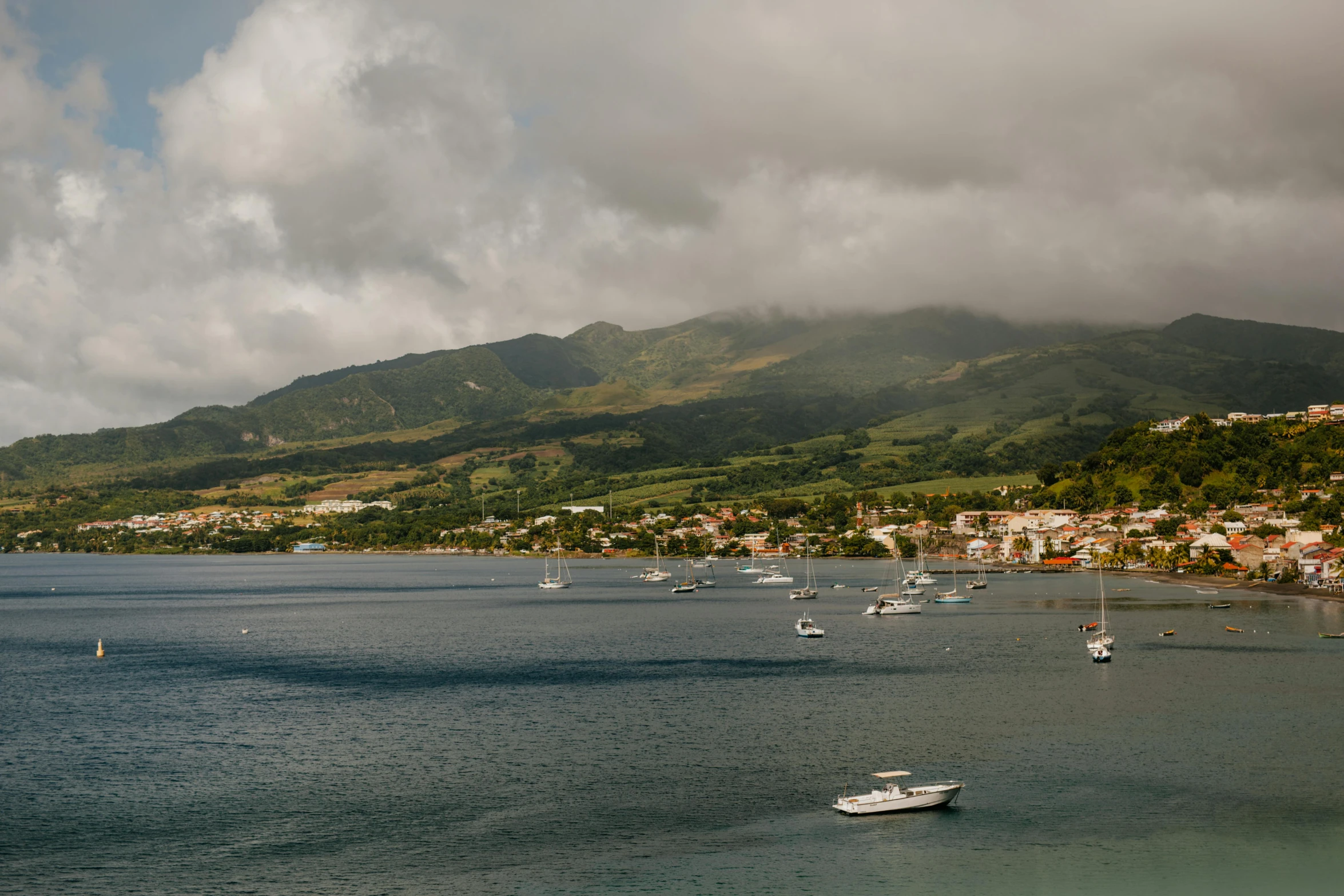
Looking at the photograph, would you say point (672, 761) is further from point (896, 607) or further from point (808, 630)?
point (896, 607)

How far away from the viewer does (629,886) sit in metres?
29.9

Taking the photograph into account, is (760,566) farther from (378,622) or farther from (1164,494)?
(378,622)

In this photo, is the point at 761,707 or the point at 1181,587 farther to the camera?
the point at 1181,587

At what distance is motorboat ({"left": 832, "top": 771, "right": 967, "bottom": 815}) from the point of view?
3606 centimetres

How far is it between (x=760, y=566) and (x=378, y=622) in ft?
336

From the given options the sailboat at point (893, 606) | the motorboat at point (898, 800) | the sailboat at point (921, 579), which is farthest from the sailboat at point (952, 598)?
the motorboat at point (898, 800)

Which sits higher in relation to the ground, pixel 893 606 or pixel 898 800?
pixel 898 800

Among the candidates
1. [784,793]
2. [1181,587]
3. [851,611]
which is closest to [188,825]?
[784,793]

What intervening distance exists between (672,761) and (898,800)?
11216 mm

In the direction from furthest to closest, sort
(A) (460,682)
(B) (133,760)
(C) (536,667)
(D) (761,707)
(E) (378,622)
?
(E) (378,622)
(C) (536,667)
(A) (460,682)
(D) (761,707)
(B) (133,760)

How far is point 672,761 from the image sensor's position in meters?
44.4

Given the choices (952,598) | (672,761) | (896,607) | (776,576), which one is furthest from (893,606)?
(672,761)

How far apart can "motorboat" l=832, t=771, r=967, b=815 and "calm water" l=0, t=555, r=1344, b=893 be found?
0.53 m

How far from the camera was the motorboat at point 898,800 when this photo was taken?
118ft
